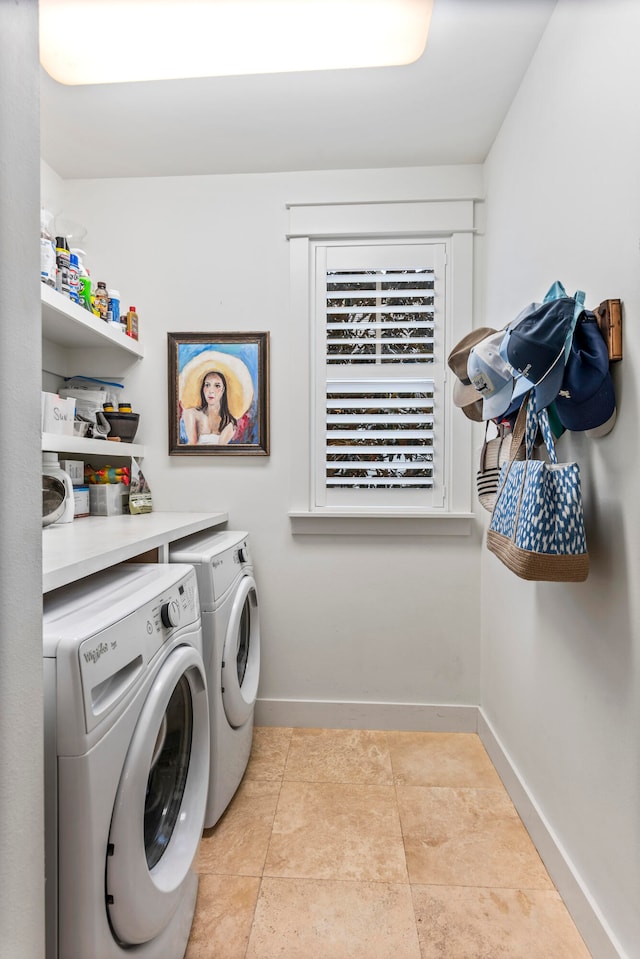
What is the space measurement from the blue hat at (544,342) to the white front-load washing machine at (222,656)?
1.03m

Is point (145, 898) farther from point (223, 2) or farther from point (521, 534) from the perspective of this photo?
point (223, 2)

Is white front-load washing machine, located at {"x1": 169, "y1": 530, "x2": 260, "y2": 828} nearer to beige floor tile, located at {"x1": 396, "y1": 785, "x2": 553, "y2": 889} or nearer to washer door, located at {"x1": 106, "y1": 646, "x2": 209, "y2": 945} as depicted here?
washer door, located at {"x1": 106, "y1": 646, "x2": 209, "y2": 945}

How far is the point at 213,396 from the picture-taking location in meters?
2.19

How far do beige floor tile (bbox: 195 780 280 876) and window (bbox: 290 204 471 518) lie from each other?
41.8 inches

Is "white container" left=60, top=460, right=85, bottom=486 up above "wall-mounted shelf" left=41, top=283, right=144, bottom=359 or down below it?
below

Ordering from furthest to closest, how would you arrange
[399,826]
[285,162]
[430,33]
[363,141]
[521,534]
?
[285,162] < [363,141] < [399,826] < [430,33] < [521,534]

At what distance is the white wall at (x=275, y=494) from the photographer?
217cm

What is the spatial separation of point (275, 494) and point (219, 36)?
1.55 m

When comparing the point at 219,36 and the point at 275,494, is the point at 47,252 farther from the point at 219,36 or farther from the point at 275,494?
the point at 275,494

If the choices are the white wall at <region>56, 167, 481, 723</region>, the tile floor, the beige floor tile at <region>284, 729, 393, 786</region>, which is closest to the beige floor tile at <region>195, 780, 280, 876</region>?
the tile floor

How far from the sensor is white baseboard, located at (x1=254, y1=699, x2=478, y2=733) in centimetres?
215

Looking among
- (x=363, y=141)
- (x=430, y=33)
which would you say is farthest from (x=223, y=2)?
(x=363, y=141)

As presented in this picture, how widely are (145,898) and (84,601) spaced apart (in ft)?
Answer: 1.73

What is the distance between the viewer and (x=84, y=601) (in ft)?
3.22
